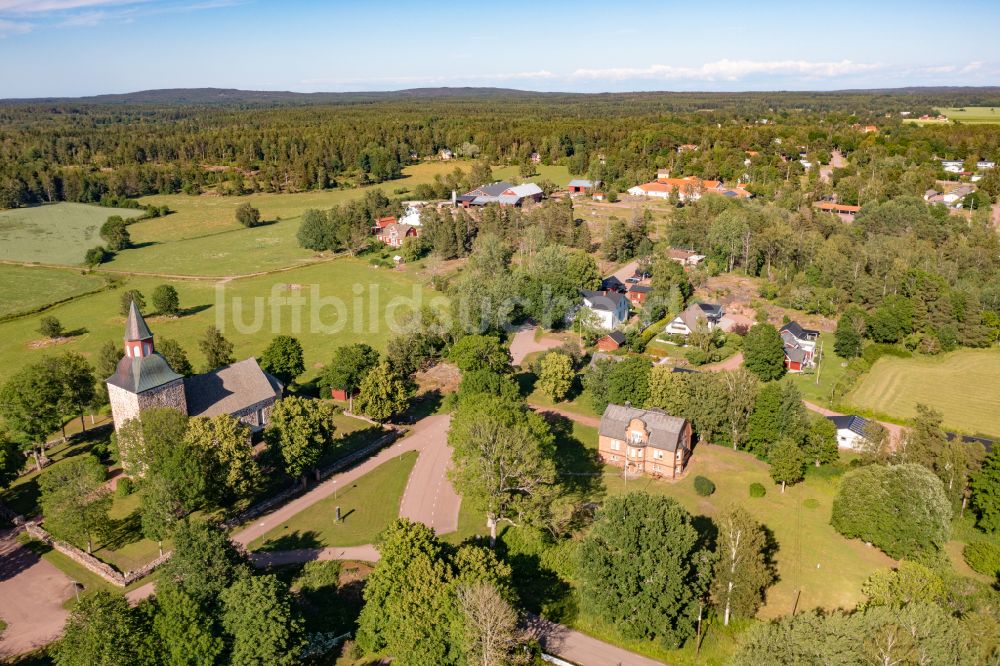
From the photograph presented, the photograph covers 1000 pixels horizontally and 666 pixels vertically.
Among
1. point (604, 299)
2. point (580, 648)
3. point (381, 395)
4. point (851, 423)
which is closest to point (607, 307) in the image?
point (604, 299)

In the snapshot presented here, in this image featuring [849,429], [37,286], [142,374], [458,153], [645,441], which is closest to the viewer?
[142,374]

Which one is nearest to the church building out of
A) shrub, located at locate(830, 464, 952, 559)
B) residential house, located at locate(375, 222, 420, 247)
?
shrub, located at locate(830, 464, 952, 559)

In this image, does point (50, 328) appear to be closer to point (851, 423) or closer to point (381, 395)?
point (381, 395)

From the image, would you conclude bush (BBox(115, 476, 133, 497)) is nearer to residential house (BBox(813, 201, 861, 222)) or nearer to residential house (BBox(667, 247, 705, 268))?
residential house (BBox(667, 247, 705, 268))

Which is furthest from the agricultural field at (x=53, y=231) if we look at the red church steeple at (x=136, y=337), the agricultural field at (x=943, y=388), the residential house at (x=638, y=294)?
the agricultural field at (x=943, y=388)

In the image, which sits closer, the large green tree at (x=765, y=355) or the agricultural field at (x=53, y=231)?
the large green tree at (x=765, y=355)

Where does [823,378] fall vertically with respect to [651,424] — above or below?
below

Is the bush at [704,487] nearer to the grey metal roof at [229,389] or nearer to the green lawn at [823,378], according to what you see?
the green lawn at [823,378]
